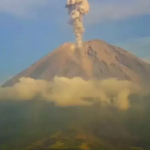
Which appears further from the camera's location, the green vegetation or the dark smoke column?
the dark smoke column

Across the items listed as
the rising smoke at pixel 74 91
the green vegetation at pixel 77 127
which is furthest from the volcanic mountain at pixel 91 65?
the green vegetation at pixel 77 127

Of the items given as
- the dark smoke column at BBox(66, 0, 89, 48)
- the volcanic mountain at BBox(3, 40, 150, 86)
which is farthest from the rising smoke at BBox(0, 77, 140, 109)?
the dark smoke column at BBox(66, 0, 89, 48)

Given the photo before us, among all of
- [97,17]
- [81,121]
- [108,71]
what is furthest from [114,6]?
[81,121]

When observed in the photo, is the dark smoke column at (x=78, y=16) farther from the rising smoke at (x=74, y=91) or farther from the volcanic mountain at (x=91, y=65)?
the rising smoke at (x=74, y=91)

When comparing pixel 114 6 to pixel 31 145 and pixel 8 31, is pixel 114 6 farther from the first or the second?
pixel 31 145

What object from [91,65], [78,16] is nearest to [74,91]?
[91,65]

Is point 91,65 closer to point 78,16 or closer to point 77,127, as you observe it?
point 78,16

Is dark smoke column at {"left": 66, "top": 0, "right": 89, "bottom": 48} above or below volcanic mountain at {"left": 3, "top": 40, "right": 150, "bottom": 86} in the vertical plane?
above

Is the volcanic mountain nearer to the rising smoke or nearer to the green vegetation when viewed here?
the rising smoke

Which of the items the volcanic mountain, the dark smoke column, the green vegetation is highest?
the dark smoke column
